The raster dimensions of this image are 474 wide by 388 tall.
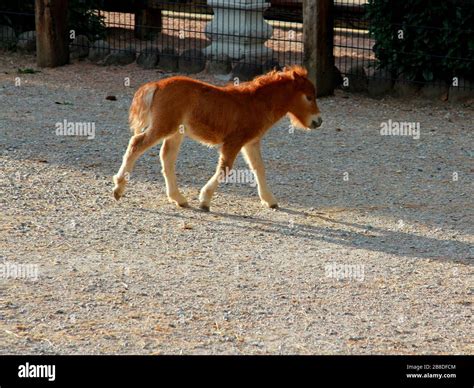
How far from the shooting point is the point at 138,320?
6.61 meters

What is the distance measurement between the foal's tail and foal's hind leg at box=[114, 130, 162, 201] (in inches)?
4.3

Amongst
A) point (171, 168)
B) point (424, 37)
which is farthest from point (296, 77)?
point (424, 37)

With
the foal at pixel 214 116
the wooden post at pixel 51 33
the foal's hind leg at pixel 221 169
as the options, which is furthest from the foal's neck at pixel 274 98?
the wooden post at pixel 51 33

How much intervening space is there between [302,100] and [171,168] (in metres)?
1.26

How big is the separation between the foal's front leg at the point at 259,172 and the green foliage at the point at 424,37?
458 cm

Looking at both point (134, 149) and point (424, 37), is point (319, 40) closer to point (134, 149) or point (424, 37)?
point (424, 37)

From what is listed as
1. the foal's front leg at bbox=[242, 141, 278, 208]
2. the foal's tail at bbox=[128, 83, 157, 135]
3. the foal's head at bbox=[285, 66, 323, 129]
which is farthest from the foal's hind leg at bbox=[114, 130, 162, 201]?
the foal's head at bbox=[285, 66, 323, 129]

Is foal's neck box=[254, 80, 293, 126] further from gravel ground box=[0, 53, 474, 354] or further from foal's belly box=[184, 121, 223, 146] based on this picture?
gravel ground box=[0, 53, 474, 354]

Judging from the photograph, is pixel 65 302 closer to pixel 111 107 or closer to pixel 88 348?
pixel 88 348

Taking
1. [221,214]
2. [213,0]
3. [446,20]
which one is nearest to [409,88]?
[446,20]

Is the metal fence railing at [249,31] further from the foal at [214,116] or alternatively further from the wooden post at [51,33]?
the foal at [214,116]

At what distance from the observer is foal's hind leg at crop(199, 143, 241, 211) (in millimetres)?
8945

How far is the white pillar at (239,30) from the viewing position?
1473 centimetres

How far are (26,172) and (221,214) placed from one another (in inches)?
81.0
